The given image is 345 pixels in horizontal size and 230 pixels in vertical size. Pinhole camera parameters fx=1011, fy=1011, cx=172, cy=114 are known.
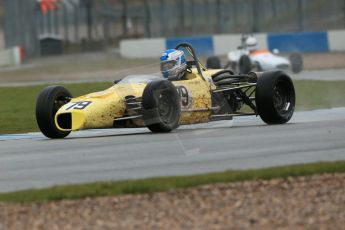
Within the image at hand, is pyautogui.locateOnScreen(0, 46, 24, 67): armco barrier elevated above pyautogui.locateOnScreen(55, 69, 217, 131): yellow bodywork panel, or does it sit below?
below

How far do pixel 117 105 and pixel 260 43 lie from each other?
29122 millimetres

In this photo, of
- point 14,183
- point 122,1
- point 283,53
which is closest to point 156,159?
point 14,183

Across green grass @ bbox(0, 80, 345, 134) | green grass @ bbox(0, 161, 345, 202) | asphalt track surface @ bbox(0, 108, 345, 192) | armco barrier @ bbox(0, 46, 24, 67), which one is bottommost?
armco barrier @ bbox(0, 46, 24, 67)

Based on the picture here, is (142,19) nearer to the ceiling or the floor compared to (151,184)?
nearer to the ceiling

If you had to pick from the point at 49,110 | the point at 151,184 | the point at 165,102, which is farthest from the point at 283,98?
the point at 151,184

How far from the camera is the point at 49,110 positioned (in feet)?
48.2

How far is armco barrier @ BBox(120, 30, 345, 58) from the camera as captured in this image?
136 ft

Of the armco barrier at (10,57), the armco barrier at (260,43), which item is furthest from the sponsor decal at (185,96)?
the armco barrier at (10,57)

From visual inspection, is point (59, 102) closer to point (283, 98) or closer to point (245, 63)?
point (283, 98)

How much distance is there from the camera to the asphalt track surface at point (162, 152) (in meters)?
10.8

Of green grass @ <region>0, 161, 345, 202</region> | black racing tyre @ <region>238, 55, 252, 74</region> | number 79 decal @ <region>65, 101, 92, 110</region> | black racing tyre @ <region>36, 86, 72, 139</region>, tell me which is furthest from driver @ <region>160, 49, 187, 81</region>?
black racing tyre @ <region>238, 55, 252, 74</region>

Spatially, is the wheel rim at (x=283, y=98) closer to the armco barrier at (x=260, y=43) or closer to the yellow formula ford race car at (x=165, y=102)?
the yellow formula ford race car at (x=165, y=102)

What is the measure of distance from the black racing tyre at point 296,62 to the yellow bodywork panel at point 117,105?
17926 mm

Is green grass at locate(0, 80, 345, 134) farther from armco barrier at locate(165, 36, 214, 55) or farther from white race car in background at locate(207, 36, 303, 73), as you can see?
armco barrier at locate(165, 36, 214, 55)
